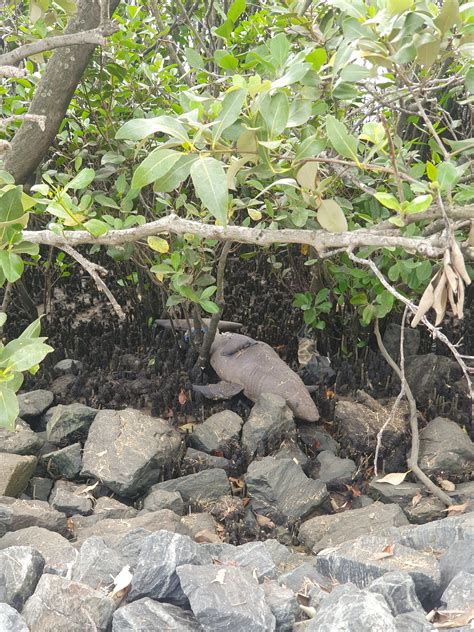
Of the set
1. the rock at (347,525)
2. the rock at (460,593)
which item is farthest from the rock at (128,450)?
the rock at (460,593)

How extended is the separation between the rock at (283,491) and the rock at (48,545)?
2.91 feet

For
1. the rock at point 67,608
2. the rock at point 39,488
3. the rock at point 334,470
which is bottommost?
the rock at point 334,470

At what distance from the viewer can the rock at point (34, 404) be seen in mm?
Answer: 3697

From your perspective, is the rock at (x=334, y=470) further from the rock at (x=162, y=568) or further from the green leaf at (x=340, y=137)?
the green leaf at (x=340, y=137)

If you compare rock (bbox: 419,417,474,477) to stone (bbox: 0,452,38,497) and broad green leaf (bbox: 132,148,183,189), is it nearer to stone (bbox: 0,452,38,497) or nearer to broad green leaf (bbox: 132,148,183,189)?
stone (bbox: 0,452,38,497)

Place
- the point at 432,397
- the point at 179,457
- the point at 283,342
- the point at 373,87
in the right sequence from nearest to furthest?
the point at 373,87, the point at 179,457, the point at 432,397, the point at 283,342

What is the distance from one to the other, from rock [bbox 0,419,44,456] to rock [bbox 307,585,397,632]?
6.28 feet

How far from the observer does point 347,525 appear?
2861 mm

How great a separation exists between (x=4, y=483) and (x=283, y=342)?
2015 millimetres

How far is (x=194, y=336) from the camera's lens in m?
4.14

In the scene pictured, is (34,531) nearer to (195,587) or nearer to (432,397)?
(195,587)

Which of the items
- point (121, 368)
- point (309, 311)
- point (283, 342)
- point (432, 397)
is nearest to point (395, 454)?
point (432, 397)

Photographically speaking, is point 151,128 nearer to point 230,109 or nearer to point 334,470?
point 230,109

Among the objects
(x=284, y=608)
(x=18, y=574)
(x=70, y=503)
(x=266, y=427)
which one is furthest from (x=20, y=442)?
(x=284, y=608)
